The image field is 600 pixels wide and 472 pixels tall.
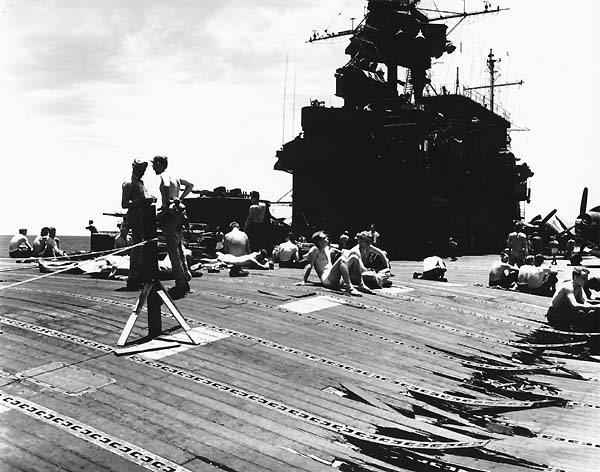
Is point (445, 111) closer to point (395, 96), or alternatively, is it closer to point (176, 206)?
point (395, 96)

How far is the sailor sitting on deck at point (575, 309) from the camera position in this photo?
34.4 feet

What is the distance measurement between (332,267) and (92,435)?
795cm

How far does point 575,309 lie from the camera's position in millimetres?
10750

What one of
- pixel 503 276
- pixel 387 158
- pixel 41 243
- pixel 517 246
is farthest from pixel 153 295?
pixel 387 158

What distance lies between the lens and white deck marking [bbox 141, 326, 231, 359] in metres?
7.06

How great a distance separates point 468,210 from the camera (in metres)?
39.7

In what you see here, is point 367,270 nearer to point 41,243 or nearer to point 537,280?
point 537,280

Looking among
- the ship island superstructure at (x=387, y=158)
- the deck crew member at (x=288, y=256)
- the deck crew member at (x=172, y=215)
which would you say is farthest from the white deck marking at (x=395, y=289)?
the ship island superstructure at (x=387, y=158)

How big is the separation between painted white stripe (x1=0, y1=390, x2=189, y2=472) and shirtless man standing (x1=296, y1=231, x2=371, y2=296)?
24.6 ft

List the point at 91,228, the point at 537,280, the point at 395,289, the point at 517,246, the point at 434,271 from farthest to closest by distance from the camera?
1. the point at 91,228
2. the point at 517,246
3. the point at 434,271
4. the point at 537,280
5. the point at 395,289

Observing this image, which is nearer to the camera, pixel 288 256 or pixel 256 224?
pixel 288 256

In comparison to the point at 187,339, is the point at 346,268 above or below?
above

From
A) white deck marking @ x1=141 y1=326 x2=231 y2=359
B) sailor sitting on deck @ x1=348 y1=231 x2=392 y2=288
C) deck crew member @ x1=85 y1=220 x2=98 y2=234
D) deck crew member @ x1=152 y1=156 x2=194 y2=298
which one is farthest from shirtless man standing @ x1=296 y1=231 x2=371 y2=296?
Result: deck crew member @ x1=85 y1=220 x2=98 y2=234

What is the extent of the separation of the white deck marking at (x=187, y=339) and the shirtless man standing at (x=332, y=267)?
14.5ft
